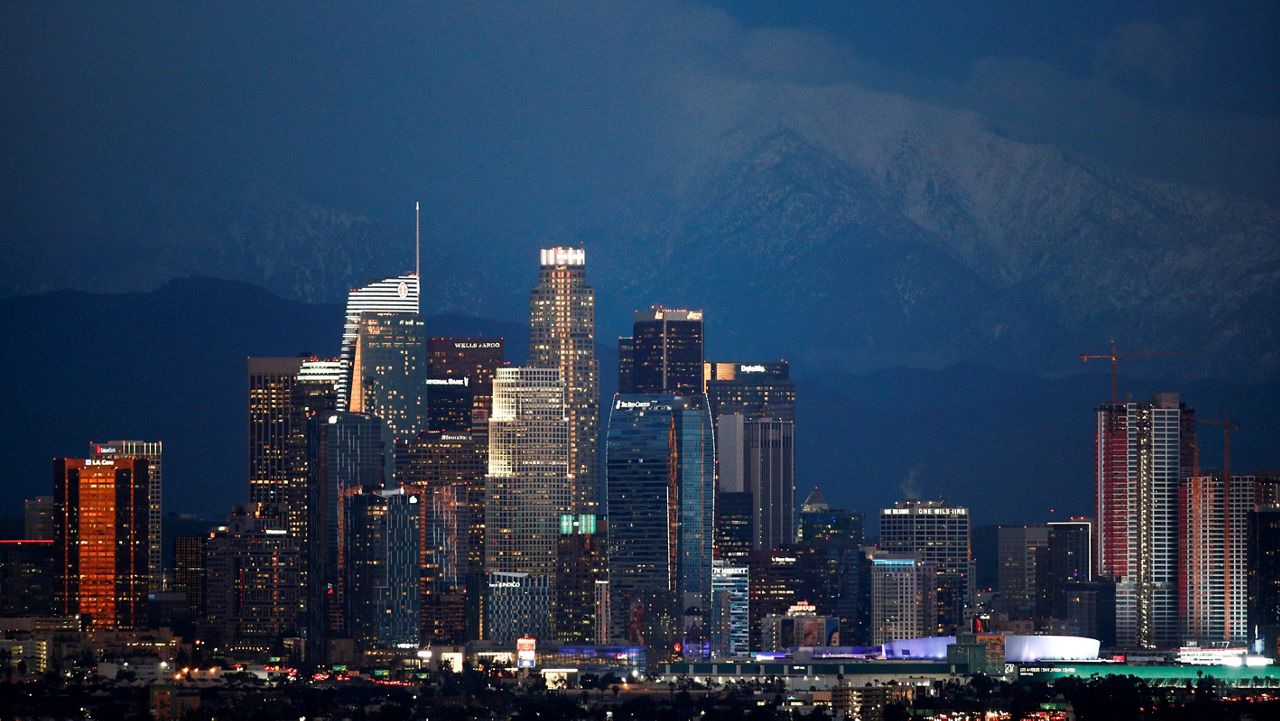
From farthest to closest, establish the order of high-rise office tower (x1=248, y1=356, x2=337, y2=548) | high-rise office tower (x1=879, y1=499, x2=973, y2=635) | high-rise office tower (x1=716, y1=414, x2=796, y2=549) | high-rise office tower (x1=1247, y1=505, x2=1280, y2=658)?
high-rise office tower (x1=716, y1=414, x2=796, y2=549)
high-rise office tower (x1=879, y1=499, x2=973, y2=635)
high-rise office tower (x1=248, y1=356, x2=337, y2=548)
high-rise office tower (x1=1247, y1=505, x2=1280, y2=658)

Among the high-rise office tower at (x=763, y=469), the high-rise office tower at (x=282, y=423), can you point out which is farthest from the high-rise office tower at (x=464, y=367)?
the high-rise office tower at (x=763, y=469)

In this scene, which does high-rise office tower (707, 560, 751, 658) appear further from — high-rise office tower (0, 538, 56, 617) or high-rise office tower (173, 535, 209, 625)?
high-rise office tower (0, 538, 56, 617)

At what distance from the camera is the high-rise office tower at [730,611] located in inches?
3681

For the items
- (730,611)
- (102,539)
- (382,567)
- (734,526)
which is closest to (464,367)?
(734,526)

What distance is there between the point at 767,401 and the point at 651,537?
10.4m

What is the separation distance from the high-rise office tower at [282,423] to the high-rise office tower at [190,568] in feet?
6.77

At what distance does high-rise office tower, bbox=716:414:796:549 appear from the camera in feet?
336

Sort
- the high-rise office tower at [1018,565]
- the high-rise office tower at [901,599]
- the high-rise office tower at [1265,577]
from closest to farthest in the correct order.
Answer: the high-rise office tower at [1265,577], the high-rise office tower at [901,599], the high-rise office tower at [1018,565]

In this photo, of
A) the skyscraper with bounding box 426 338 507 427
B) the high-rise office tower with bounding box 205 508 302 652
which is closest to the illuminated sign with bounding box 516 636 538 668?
the high-rise office tower with bounding box 205 508 302 652

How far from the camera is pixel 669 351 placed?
103m

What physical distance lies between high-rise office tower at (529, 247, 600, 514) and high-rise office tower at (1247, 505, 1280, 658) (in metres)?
16.6

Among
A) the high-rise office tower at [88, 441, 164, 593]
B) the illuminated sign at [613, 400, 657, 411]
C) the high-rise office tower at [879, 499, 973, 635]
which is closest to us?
the high-rise office tower at [88, 441, 164, 593]

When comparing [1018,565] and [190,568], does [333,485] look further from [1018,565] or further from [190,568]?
[1018,565]

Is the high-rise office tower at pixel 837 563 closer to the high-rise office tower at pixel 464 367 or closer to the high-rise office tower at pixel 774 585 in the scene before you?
the high-rise office tower at pixel 774 585
